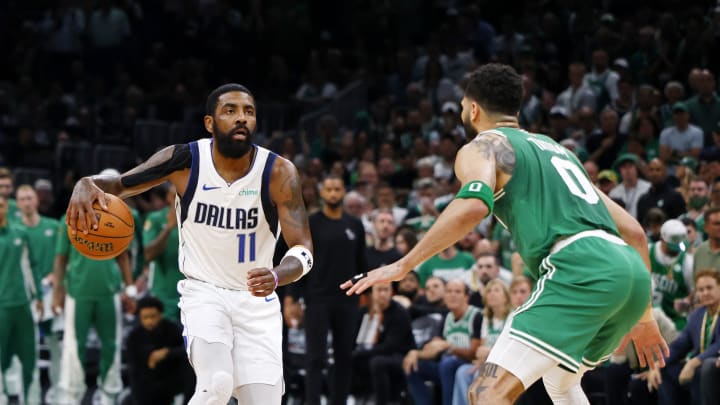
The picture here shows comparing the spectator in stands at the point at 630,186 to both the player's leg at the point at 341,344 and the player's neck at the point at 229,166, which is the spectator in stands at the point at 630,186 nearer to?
the player's leg at the point at 341,344

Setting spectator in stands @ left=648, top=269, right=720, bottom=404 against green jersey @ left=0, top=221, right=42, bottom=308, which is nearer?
spectator in stands @ left=648, top=269, right=720, bottom=404

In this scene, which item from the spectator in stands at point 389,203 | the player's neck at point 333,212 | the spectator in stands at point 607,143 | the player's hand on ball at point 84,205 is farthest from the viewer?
the spectator in stands at point 389,203

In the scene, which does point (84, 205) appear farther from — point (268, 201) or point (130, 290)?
point (130, 290)

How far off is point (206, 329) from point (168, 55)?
14.3m

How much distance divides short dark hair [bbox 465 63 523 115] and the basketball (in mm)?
2160

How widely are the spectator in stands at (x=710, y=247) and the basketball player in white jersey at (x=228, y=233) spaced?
14.3 feet

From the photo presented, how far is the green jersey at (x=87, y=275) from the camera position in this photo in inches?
462

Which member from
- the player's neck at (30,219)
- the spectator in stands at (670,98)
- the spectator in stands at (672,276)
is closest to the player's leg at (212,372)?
the spectator in stands at (672,276)

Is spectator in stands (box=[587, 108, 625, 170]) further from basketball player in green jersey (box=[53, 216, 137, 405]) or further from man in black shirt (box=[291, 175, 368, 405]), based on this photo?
basketball player in green jersey (box=[53, 216, 137, 405])

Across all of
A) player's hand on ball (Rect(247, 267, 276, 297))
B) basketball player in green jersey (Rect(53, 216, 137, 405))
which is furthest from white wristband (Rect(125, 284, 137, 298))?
player's hand on ball (Rect(247, 267, 276, 297))

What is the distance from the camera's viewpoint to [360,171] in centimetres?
1452

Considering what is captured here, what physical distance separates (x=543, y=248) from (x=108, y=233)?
256cm

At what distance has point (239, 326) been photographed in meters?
6.14

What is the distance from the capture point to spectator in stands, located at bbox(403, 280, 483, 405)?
1009 cm
